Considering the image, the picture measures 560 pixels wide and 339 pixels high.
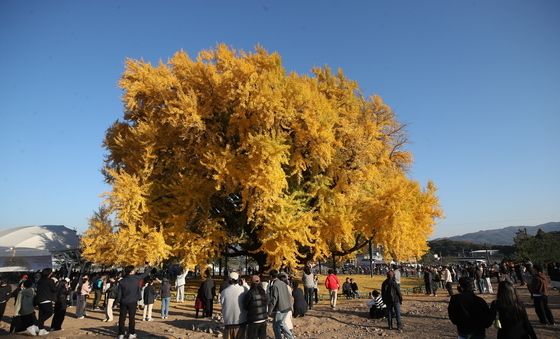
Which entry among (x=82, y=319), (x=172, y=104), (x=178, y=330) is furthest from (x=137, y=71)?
(x=178, y=330)

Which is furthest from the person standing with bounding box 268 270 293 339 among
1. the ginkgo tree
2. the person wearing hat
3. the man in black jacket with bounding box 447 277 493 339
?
the ginkgo tree

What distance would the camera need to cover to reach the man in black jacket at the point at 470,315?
459 cm

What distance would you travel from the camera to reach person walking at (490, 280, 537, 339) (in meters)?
4.33

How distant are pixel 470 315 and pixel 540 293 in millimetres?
5631

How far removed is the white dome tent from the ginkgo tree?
10.6 meters

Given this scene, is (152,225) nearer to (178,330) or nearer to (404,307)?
(178,330)

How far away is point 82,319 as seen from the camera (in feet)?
39.3

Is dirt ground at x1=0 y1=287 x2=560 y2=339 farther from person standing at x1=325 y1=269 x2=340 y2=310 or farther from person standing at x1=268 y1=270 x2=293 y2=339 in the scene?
person standing at x1=268 y1=270 x2=293 y2=339

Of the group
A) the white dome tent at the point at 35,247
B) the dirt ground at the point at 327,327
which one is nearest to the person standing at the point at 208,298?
the dirt ground at the point at 327,327

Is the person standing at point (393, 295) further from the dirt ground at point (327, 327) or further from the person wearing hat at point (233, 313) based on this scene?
the person wearing hat at point (233, 313)

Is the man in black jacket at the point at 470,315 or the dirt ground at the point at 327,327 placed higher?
the man in black jacket at the point at 470,315

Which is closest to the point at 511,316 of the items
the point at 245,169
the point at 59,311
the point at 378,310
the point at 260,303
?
the point at 260,303

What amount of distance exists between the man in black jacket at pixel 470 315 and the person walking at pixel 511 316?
13 cm

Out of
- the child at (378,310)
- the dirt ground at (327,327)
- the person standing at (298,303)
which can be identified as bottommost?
the dirt ground at (327,327)
